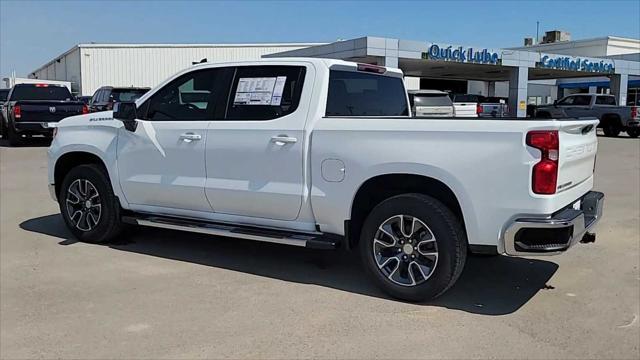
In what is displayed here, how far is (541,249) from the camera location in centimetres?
424

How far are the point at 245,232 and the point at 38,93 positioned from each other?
16155mm

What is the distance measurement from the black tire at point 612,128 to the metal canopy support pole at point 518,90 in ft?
24.3

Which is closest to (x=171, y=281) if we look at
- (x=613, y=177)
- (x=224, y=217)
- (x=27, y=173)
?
(x=224, y=217)

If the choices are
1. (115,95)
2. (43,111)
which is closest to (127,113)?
(43,111)

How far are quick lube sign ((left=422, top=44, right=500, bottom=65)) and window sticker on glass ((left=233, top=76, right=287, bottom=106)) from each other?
23567 mm

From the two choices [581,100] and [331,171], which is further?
[581,100]

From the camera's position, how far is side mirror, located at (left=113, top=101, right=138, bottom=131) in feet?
19.3

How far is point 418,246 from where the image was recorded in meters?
4.63

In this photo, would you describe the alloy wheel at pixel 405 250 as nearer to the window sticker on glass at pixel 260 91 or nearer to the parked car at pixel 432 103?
the window sticker on glass at pixel 260 91

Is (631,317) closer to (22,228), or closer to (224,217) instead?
(224,217)

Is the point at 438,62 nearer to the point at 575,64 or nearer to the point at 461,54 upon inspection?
the point at 461,54

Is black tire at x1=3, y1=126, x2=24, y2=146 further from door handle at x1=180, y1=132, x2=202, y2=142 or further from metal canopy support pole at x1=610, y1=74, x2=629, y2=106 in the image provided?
metal canopy support pole at x1=610, y1=74, x2=629, y2=106

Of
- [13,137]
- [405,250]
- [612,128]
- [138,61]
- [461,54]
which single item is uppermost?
[138,61]

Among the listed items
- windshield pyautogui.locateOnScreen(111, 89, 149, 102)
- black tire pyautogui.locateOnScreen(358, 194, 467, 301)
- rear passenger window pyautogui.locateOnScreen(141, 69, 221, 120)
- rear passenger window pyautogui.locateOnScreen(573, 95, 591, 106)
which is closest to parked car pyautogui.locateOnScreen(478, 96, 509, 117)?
rear passenger window pyautogui.locateOnScreen(573, 95, 591, 106)
